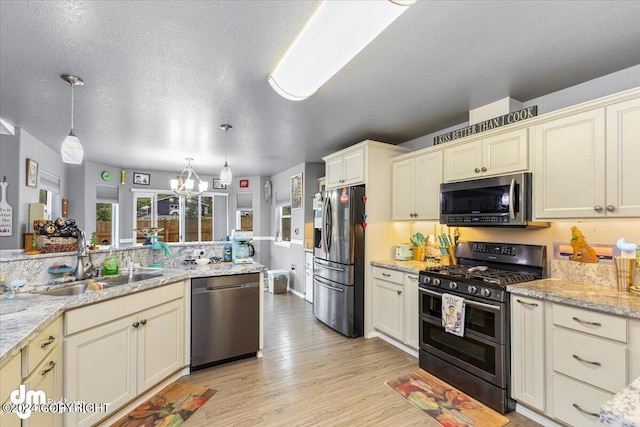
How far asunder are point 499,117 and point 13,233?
5222 millimetres

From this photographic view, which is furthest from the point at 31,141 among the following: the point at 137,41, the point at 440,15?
the point at 440,15

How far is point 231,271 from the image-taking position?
285 centimetres

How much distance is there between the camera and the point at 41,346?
146 cm

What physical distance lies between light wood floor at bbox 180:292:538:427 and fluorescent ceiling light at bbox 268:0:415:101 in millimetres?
2397

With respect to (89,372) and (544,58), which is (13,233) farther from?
(544,58)

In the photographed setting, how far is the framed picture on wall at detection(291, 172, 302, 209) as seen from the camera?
18.3 ft

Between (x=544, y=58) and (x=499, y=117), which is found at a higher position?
(x=544, y=58)

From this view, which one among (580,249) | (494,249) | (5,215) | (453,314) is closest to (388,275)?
(453,314)

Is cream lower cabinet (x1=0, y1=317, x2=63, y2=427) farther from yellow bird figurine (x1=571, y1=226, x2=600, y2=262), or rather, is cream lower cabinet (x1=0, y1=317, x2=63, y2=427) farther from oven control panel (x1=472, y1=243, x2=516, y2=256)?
yellow bird figurine (x1=571, y1=226, x2=600, y2=262)

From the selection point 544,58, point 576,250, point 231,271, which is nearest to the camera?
point 544,58

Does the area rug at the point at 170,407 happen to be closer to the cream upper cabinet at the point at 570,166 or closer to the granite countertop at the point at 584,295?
the granite countertop at the point at 584,295

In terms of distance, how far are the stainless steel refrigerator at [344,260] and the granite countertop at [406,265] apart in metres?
0.25

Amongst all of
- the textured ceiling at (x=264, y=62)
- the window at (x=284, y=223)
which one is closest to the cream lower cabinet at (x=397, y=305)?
the textured ceiling at (x=264, y=62)

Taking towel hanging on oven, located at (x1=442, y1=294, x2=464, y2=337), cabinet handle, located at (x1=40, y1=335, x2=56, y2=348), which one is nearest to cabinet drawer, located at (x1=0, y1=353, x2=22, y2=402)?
cabinet handle, located at (x1=40, y1=335, x2=56, y2=348)
